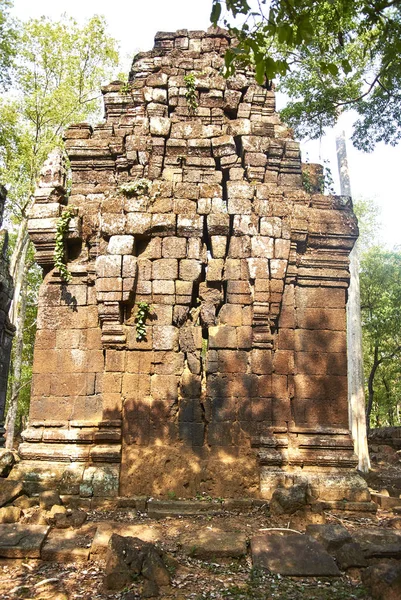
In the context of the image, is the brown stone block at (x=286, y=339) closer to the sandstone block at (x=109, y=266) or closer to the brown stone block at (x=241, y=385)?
the brown stone block at (x=241, y=385)

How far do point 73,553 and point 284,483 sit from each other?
321cm

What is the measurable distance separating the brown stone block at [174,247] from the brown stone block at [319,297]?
1.86 m

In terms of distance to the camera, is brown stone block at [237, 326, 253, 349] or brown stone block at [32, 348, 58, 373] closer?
brown stone block at [237, 326, 253, 349]

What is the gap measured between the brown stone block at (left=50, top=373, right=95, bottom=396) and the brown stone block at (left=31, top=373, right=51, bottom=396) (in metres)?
0.06

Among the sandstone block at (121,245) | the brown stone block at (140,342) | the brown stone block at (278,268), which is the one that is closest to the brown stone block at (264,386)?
the brown stone block at (278,268)

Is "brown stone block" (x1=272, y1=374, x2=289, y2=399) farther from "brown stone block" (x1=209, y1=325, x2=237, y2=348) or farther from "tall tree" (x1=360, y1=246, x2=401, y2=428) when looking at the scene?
"tall tree" (x1=360, y1=246, x2=401, y2=428)

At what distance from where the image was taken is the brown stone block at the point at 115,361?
772cm

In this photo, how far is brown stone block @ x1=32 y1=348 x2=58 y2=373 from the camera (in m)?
8.09

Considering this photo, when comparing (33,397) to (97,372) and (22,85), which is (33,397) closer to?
(97,372)

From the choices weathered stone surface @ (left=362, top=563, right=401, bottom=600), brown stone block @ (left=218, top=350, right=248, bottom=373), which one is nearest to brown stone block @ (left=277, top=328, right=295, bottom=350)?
brown stone block @ (left=218, top=350, right=248, bottom=373)

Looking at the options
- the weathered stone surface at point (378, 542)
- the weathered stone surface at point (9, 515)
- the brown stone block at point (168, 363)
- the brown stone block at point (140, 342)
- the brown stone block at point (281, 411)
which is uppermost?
the brown stone block at point (140, 342)

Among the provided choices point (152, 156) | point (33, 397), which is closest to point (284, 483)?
point (33, 397)

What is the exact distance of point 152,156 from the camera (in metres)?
8.84

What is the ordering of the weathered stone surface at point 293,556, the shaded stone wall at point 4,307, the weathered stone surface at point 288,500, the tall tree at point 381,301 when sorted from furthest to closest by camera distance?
the tall tree at point 381,301, the shaded stone wall at point 4,307, the weathered stone surface at point 288,500, the weathered stone surface at point 293,556
